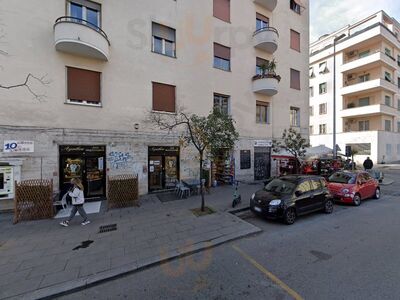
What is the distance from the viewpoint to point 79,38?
829 centimetres

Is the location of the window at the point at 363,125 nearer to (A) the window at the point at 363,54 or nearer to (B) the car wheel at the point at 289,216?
(A) the window at the point at 363,54

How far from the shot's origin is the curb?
3.50 metres

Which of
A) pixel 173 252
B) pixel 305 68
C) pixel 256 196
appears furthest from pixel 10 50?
pixel 305 68

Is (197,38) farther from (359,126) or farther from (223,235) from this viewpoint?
(359,126)

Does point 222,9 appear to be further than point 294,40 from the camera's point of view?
No

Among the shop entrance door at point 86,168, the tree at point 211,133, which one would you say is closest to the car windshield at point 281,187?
the tree at point 211,133

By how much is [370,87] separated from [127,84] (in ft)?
94.8

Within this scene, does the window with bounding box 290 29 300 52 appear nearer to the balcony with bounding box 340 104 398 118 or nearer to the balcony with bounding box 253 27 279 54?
the balcony with bounding box 253 27 279 54

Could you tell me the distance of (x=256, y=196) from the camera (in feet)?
23.7

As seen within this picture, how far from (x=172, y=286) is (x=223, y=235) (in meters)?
2.31

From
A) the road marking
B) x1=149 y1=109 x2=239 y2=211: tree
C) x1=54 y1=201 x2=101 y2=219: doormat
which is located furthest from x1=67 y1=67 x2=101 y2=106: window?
the road marking

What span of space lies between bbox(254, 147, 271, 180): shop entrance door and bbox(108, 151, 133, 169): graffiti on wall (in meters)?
8.33

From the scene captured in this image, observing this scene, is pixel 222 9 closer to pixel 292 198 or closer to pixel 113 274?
pixel 292 198

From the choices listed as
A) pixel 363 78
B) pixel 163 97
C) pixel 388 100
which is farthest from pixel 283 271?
pixel 388 100
